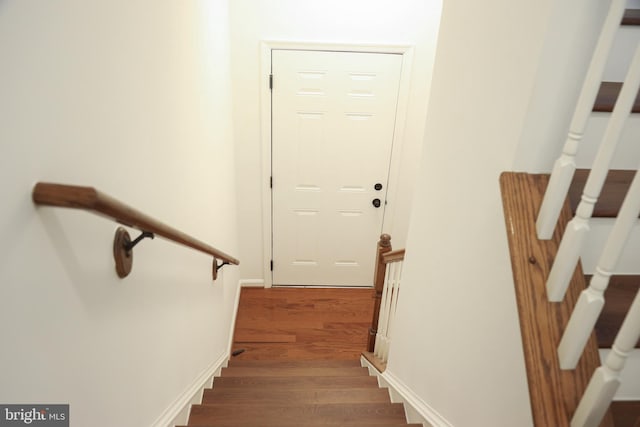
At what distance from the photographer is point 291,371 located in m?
2.24

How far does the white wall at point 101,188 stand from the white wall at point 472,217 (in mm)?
994

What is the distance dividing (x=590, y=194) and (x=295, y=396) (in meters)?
1.60

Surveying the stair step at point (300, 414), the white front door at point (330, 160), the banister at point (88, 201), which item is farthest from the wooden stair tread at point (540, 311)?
the white front door at point (330, 160)

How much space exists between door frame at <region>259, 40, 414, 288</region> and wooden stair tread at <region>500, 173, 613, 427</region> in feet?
7.60

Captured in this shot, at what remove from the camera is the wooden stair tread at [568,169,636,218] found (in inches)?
32.7

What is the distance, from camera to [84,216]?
720 mm

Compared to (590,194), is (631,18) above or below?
above

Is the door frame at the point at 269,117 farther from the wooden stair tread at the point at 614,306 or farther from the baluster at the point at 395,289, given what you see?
the wooden stair tread at the point at 614,306

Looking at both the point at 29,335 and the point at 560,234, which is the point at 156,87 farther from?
the point at 560,234

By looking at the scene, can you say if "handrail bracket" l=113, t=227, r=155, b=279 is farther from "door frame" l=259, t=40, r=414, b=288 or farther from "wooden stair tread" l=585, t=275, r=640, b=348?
"door frame" l=259, t=40, r=414, b=288

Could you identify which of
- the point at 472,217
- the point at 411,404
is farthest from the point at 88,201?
the point at 411,404

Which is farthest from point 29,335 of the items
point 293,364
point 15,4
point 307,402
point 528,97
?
point 293,364

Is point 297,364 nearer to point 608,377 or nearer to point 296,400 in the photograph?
point 296,400

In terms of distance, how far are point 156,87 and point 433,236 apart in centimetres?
112
